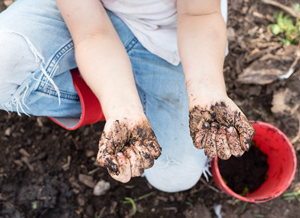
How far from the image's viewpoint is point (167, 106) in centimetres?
132

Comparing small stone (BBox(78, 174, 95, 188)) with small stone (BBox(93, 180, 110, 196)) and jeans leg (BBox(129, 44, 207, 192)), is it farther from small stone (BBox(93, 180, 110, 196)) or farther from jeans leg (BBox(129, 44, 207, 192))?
jeans leg (BBox(129, 44, 207, 192))

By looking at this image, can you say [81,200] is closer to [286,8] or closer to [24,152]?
[24,152]

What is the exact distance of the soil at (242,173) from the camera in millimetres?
1569

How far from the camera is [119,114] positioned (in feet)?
3.04

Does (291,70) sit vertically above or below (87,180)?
above

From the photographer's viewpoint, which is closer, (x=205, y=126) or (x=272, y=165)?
(x=205, y=126)

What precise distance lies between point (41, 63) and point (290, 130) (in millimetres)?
1393

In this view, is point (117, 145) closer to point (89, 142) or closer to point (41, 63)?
point (41, 63)

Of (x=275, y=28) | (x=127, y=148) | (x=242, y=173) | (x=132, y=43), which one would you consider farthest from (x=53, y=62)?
(x=275, y=28)

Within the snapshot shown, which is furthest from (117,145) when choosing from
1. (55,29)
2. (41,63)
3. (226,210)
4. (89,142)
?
(226,210)

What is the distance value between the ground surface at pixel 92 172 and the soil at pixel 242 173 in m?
0.10

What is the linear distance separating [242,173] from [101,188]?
0.80 meters

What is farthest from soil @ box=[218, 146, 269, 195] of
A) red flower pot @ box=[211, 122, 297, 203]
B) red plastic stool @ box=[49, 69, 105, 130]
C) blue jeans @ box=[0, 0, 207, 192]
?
red plastic stool @ box=[49, 69, 105, 130]

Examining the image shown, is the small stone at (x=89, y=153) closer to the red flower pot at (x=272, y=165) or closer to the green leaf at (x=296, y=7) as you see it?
the red flower pot at (x=272, y=165)
